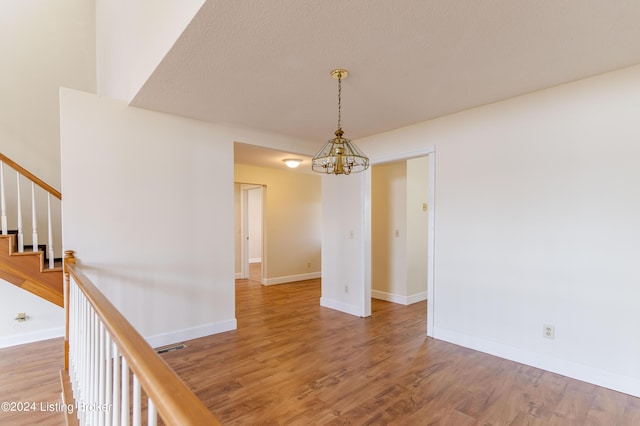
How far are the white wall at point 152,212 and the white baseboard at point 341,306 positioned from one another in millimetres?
1533

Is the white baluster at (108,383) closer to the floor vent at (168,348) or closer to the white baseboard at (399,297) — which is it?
the floor vent at (168,348)

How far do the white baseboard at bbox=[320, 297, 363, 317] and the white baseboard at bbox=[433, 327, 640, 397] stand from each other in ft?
3.83

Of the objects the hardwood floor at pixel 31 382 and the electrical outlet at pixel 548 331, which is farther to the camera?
the electrical outlet at pixel 548 331

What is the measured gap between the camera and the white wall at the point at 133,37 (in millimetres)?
2021

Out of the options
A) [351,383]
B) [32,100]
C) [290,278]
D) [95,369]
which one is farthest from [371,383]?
[32,100]

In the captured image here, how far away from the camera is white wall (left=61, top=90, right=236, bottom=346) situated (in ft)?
9.25

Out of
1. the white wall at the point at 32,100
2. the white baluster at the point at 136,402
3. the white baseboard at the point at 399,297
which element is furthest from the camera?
the white baseboard at the point at 399,297

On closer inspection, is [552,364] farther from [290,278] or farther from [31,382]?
[290,278]

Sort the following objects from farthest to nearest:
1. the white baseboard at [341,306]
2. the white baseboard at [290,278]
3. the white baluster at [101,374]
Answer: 1. the white baseboard at [290,278]
2. the white baseboard at [341,306]
3. the white baluster at [101,374]

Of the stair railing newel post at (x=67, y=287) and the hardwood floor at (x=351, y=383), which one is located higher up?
the stair railing newel post at (x=67, y=287)

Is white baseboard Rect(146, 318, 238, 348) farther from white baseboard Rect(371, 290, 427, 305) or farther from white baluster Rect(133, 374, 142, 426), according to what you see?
white baluster Rect(133, 374, 142, 426)

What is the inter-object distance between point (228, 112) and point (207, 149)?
1.80ft

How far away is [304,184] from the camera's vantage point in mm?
6910

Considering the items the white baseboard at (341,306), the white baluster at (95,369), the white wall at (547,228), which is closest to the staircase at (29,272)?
the white baluster at (95,369)
